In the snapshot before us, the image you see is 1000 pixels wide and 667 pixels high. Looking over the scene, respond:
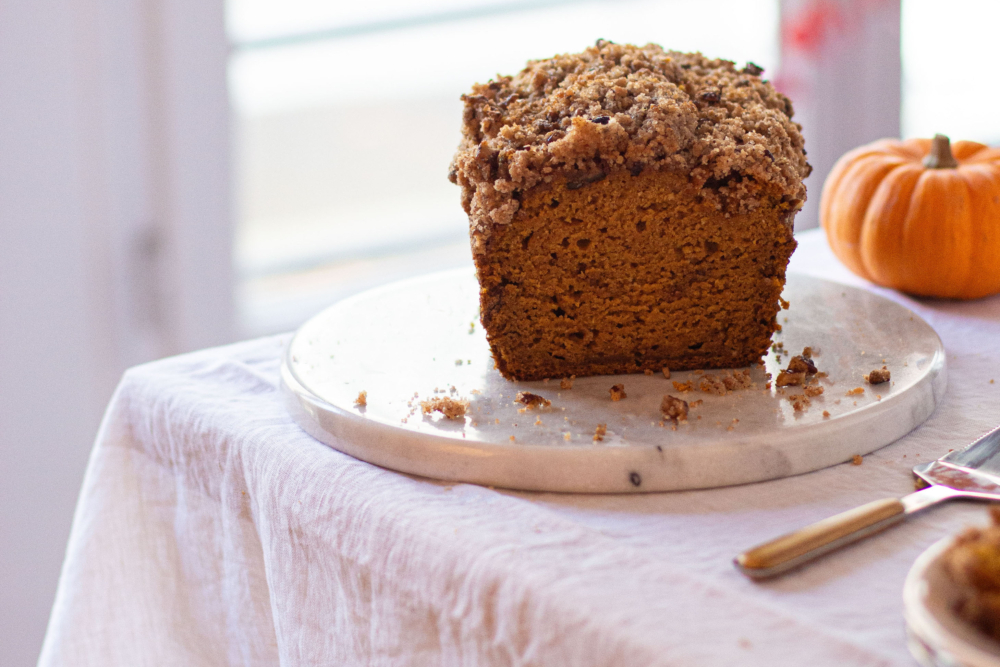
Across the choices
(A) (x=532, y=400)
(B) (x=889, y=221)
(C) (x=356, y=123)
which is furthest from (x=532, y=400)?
(C) (x=356, y=123)

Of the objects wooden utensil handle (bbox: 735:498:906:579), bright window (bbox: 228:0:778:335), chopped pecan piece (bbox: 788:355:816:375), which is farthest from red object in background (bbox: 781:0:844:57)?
wooden utensil handle (bbox: 735:498:906:579)

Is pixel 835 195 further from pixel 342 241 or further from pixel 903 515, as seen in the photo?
pixel 342 241

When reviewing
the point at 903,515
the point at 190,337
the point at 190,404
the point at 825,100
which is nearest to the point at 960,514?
the point at 903,515

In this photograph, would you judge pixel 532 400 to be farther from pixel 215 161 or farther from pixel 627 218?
pixel 215 161

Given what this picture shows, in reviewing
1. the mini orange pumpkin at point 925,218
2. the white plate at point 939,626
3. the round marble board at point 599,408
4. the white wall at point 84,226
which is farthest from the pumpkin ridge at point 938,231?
the white wall at point 84,226

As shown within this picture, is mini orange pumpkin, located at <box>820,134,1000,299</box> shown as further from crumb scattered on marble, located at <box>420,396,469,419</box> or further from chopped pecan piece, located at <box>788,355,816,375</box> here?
crumb scattered on marble, located at <box>420,396,469,419</box>
